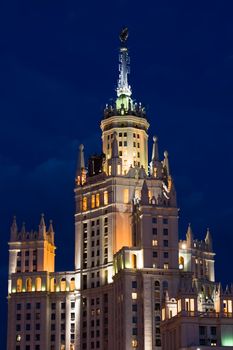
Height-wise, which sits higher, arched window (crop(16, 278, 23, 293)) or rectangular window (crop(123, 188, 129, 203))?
rectangular window (crop(123, 188, 129, 203))

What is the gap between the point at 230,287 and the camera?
169625 mm

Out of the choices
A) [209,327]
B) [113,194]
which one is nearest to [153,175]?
[113,194]

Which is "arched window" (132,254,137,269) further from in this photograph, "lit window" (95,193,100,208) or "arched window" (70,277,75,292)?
"arched window" (70,277,75,292)

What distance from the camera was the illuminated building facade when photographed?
174625 mm

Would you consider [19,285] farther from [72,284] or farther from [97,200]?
[97,200]

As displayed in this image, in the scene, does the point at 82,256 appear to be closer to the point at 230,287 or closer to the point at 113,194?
the point at 113,194

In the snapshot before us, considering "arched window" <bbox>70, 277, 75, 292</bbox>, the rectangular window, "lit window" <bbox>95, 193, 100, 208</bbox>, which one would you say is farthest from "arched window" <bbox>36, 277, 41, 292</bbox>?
the rectangular window

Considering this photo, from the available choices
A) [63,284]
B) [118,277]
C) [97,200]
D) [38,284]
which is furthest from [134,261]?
[38,284]

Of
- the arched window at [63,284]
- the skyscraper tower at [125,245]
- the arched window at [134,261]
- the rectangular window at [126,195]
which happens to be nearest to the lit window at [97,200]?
the skyscraper tower at [125,245]

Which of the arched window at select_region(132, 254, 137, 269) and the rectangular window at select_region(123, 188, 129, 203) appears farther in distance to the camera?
the rectangular window at select_region(123, 188, 129, 203)

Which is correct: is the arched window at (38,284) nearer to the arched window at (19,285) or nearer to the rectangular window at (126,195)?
the arched window at (19,285)

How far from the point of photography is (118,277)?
181m

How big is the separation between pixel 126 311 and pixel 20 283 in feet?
107

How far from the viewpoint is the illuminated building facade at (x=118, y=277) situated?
174625 millimetres
